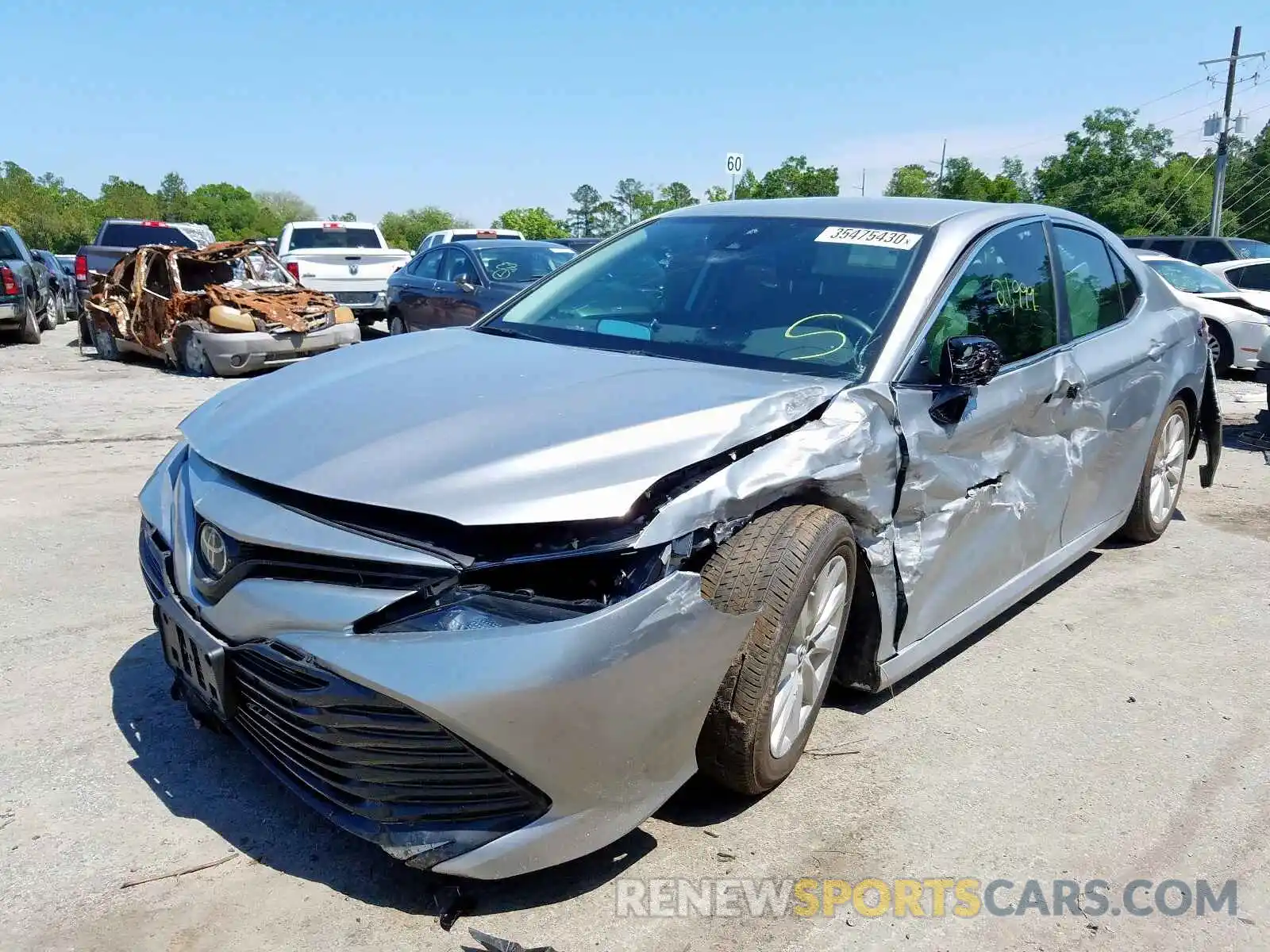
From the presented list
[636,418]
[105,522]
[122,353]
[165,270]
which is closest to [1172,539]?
[636,418]

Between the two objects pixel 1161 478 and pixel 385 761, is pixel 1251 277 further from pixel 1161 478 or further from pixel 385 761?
pixel 385 761

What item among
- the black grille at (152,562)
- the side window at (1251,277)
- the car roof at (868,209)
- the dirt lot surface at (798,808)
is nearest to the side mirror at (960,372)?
the car roof at (868,209)

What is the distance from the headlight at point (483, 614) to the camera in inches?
92.4

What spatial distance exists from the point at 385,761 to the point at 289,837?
62cm

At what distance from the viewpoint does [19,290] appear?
15.1 meters

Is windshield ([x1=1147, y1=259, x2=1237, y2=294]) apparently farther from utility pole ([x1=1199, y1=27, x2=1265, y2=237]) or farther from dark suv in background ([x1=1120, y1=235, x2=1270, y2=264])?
utility pole ([x1=1199, y1=27, x2=1265, y2=237])

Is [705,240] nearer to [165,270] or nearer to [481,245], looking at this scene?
[481,245]

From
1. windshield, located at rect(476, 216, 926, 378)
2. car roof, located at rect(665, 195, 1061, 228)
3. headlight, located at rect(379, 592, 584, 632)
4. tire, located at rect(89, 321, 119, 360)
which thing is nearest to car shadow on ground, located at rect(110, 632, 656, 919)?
headlight, located at rect(379, 592, 584, 632)

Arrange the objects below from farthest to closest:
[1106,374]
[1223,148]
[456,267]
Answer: [1223,148] → [456,267] → [1106,374]

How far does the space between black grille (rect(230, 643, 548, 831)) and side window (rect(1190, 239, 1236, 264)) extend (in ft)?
58.8

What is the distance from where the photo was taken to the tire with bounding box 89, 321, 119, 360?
13344mm

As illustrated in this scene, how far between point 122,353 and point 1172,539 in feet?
40.1

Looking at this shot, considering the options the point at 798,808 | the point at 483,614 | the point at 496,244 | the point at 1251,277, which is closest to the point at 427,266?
the point at 496,244

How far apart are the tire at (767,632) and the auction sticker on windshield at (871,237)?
1227 millimetres
